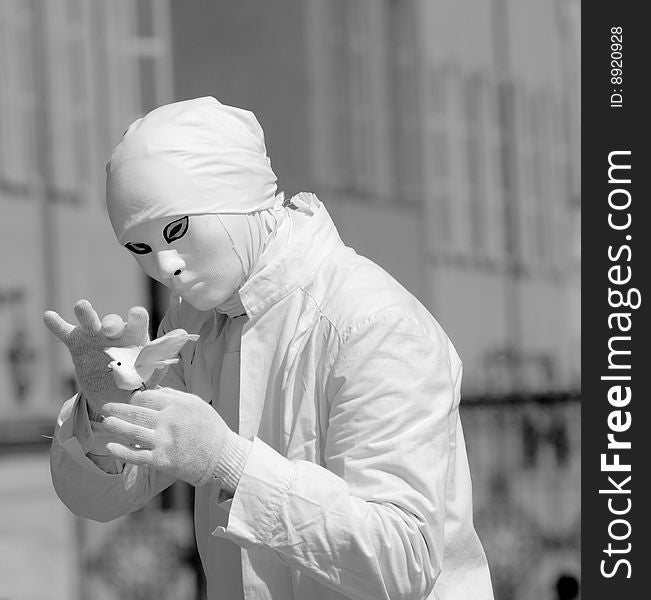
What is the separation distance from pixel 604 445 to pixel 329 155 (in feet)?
6.55

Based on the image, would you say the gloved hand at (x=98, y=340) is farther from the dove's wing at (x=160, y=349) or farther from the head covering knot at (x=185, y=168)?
the head covering knot at (x=185, y=168)

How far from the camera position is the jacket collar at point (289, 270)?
1949 millimetres

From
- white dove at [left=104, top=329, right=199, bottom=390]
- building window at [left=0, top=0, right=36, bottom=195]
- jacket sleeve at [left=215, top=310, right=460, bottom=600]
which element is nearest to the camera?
jacket sleeve at [left=215, top=310, right=460, bottom=600]

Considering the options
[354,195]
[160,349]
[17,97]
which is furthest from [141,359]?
[354,195]

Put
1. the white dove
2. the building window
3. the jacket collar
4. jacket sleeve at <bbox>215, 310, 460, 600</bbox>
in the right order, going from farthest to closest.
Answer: the building window < the jacket collar < the white dove < jacket sleeve at <bbox>215, 310, 460, 600</bbox>

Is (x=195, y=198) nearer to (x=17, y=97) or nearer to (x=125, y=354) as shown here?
(x=125, y=354)

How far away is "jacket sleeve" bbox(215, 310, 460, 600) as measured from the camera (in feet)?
5.63

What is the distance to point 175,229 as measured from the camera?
1903 millimetres

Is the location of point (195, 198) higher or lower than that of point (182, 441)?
higher

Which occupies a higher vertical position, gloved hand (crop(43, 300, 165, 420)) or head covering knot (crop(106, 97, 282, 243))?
head covering knot (crop(106, 97, 282, 243))

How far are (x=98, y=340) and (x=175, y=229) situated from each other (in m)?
0.19

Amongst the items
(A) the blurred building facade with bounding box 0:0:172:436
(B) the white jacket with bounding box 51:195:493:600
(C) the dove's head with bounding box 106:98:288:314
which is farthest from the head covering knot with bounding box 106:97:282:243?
(A) the blurred building facade with bounding box 0:0:172:436

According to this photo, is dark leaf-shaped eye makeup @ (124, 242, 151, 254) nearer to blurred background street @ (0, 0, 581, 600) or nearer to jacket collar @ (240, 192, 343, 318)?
jacket collar @ (240, 192, 343, 318)

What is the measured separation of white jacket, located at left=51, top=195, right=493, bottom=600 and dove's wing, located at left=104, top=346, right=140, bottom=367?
0.57ft
